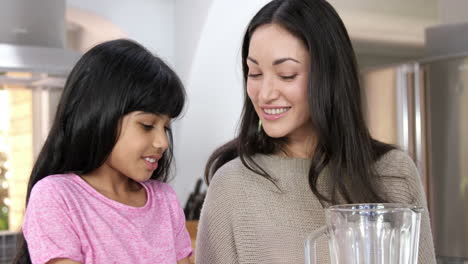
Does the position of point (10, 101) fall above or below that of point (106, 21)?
below

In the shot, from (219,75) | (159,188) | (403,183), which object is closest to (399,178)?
(403,183)

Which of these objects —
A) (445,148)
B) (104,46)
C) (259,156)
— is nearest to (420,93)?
(445,148)

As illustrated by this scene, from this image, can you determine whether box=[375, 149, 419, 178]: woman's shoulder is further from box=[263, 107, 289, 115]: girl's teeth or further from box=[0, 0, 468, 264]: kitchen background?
box=[0, 0, 468, 264]: kitchen background

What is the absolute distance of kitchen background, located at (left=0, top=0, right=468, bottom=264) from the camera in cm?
281

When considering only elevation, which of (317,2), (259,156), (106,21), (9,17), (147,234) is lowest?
(147,234)

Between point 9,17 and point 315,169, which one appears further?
point 9,17

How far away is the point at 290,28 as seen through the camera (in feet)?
4.38

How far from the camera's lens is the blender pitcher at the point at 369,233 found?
2.75 feet

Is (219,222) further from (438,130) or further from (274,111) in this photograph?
(438,130)

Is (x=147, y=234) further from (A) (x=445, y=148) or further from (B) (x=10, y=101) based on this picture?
(B) (x=10, y=101)

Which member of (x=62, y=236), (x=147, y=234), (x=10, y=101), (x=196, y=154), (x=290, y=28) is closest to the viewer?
(x=62, y=236)

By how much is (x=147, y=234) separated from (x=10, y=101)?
9.46 ft

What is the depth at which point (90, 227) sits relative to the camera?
109 centimetres

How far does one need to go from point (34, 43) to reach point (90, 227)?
2094 millimetres
